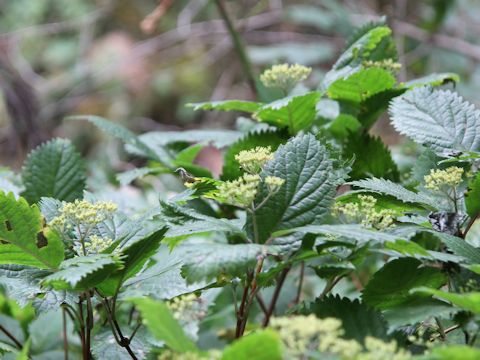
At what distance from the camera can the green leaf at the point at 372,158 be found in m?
0.92

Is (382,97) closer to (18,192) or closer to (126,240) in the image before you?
(126,240)

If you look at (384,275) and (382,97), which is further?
(382,97)

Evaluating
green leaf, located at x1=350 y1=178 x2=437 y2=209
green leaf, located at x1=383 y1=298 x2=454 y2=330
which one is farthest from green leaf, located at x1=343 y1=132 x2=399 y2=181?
green leaf, located at x1=383 y1=298 x2=454 y2=330

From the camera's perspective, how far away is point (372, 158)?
0.92 metres

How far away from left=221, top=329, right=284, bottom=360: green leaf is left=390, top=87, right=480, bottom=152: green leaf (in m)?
0.42

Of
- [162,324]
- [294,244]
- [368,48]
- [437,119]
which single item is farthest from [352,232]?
[368,48]

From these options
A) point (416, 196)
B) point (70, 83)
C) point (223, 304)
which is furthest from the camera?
point (70, 83)

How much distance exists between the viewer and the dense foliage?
0.52 m

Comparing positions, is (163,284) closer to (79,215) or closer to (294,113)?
(79,215)

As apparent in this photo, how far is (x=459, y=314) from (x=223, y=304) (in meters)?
0.66

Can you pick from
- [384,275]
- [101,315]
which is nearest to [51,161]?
[101,315]

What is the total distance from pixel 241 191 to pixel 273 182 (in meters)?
0.04

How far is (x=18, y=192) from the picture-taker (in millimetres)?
971

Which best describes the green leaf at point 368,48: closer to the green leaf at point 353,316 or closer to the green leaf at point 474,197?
the green leaf at point 474,197
